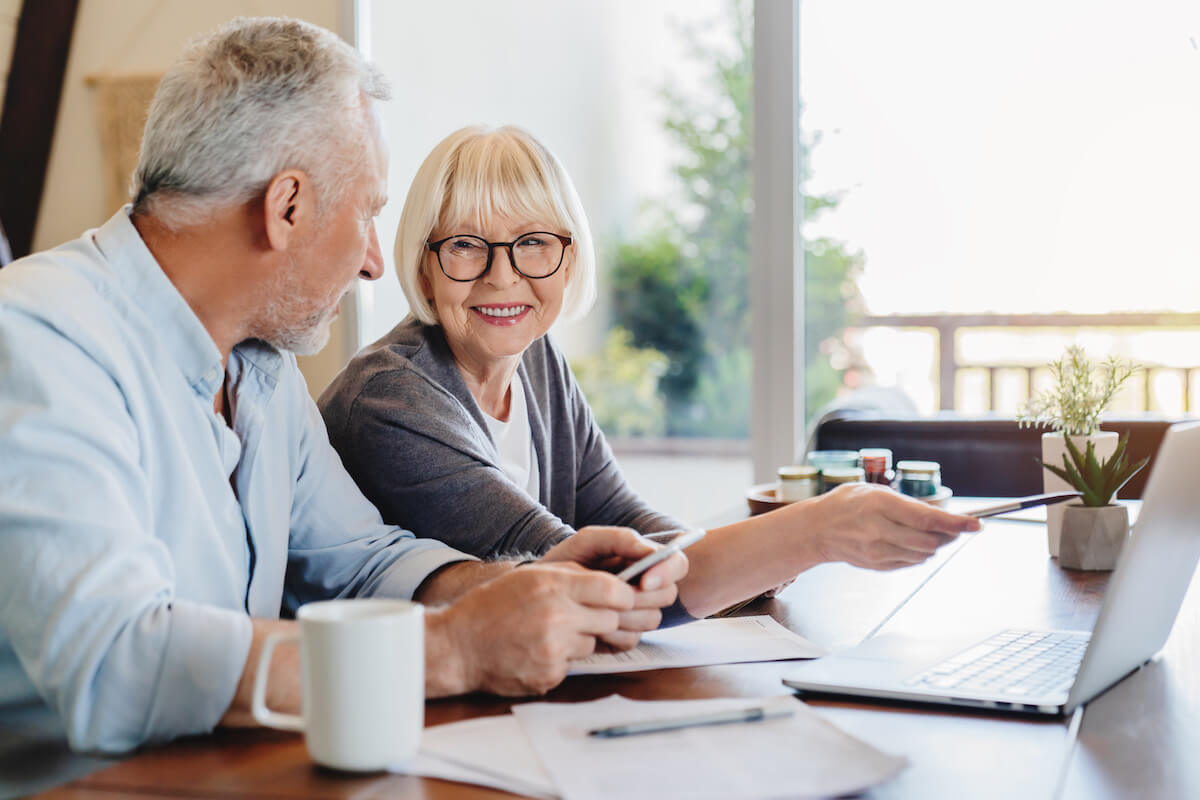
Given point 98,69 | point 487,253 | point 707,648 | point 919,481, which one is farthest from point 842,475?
point 98,69

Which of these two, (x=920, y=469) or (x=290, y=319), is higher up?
(x=290, y=319)

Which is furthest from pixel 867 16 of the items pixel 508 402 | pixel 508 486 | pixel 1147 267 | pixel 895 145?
pixel 508 486

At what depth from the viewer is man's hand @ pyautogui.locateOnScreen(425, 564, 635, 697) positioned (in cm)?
95

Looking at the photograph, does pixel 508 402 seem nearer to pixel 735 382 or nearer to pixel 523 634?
pixel 523 634

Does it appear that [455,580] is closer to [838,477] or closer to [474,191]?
[474,191]

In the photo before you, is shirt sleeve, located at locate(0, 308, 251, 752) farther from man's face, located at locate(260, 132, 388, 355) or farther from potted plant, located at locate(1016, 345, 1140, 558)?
potted plant, located at locate(1016, 345, 1140, 558)

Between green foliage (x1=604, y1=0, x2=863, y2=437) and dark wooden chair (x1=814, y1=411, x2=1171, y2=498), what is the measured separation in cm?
125

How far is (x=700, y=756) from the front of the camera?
79cm

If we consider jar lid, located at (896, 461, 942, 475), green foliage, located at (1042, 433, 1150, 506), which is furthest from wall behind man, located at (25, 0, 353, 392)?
green foliage, located at (1042, 433, 1150, 506)

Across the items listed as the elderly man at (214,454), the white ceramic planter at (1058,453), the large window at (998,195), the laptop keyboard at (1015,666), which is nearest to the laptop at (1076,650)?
the laptop keyboard at (1015,666)

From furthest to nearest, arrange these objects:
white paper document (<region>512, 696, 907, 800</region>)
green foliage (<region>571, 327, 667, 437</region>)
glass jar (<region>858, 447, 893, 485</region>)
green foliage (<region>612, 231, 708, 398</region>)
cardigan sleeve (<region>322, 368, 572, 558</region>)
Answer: green foliage (<region>571, 327, 667, 437</region>)
green foliage (<region>612, 231, 708, 398</region>)
glass jar (<region>858, 447, 893, 485</region>)
cardigan sleeve (<region>322, 368, 572, 558</region>)
white paper document (<region>512, 696, 907, 800</region>)

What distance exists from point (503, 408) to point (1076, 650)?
3.20 feet

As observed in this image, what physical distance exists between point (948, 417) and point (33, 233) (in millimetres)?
2909

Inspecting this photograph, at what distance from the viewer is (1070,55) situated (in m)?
2.87
